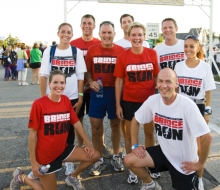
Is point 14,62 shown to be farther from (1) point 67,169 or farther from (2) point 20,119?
(1) point 67,169

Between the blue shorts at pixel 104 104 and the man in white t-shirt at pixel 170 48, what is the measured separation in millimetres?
915

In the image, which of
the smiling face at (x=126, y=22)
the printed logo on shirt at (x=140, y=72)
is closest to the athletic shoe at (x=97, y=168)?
the printed logo on shirt at (x=140, y=72)

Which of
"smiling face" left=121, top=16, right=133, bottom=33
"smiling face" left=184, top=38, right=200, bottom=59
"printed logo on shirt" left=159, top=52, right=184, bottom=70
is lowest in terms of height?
"printed logo on shirt" left=159, top=52, right=184, bottom=70

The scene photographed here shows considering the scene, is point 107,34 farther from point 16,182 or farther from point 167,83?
point 16,182

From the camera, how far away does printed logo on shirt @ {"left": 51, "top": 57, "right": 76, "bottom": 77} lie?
384 centimetres

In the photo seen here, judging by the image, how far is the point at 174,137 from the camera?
3.15m

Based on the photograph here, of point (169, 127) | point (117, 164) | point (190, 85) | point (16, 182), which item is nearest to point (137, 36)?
point (190, 85)

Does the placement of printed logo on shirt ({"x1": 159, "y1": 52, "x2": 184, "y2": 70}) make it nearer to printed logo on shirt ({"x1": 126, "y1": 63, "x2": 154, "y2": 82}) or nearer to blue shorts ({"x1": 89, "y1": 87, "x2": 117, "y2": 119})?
printed logo on shirt ({"x1": 126, "y1": 63, "x2": 154, "y2": 82})

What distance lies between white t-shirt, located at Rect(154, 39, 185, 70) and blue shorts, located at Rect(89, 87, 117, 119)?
89cm

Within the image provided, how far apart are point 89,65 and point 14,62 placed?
13963mm

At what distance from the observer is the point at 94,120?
14.0 feet

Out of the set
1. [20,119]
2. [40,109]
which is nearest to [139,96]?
[40,109]

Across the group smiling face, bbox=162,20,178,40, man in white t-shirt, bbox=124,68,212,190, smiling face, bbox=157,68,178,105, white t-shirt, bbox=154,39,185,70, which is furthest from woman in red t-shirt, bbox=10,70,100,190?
smiling face, bbox=162,20,178,40

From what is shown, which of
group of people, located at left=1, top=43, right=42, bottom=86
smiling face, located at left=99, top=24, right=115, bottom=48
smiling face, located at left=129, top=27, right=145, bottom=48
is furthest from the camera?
group of people, located at left=1, top=43, right=42, bottom=86
